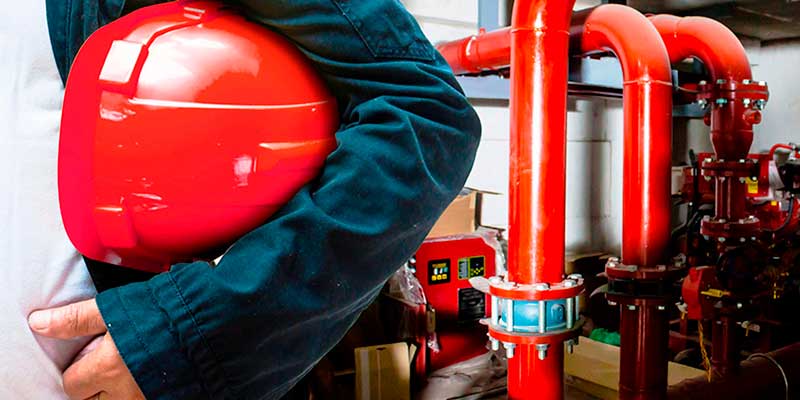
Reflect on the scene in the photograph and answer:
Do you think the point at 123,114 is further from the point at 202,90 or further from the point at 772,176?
the point at 772,176

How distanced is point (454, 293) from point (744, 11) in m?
2.32

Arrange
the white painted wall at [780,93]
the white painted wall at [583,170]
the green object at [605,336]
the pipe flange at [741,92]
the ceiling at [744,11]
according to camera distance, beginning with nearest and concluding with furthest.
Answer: the pipe flange at [741,92], the green object at [605,336], the white painted wall at [583,170], the ceiling at [744,11], the white painted wall at [780,93]

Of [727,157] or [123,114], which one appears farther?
[727,157]

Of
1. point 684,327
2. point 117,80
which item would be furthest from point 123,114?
point 684,327

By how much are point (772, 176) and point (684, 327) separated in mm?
837

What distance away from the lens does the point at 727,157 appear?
7.00 ft

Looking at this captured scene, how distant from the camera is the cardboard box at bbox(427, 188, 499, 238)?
259 cm

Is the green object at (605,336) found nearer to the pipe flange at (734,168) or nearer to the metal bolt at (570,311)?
the pipe flange at (734,168)

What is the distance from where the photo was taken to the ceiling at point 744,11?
3.24 m

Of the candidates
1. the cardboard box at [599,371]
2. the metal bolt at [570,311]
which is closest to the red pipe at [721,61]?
the cardboard box at [599,371]

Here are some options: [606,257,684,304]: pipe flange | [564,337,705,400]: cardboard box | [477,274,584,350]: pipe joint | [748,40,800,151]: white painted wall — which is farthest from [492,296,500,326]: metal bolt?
[748,40,800,151]: white painted wall

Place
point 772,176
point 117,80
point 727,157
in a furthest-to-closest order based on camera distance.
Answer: point 772,176
point 727,157
point 117,80

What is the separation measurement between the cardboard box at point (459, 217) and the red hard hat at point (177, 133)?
2.05 metres

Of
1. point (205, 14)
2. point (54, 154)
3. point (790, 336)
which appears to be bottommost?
point (790, 336)
